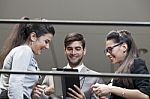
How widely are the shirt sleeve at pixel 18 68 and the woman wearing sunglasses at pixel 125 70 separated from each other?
1.04 feet

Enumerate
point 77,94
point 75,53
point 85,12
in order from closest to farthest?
point 77,94, point 75,53, point 85,12

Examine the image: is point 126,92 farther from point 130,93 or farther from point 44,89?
point 44,89

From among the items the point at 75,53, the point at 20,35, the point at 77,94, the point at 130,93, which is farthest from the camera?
the point at 75,53

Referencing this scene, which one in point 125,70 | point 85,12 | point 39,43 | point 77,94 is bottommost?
point 77,94

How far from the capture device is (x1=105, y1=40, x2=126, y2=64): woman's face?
1615 mm

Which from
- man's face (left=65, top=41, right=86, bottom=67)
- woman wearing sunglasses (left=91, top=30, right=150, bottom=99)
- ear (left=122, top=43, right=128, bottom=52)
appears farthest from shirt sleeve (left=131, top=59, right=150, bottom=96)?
man's face (left=65, top=41, right=86, bottom=67)

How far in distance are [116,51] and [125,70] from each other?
14cm

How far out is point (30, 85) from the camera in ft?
5.28

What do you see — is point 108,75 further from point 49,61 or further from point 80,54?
point 49,61

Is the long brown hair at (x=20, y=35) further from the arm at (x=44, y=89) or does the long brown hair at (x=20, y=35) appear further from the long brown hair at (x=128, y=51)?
the long brown hair at (x=128, y=51)

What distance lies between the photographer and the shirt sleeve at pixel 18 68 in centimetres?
152

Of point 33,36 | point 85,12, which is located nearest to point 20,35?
point 33,36

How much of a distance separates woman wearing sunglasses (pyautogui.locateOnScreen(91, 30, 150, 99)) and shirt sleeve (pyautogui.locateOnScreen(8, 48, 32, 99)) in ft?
1.04

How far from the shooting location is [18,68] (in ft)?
5.06
